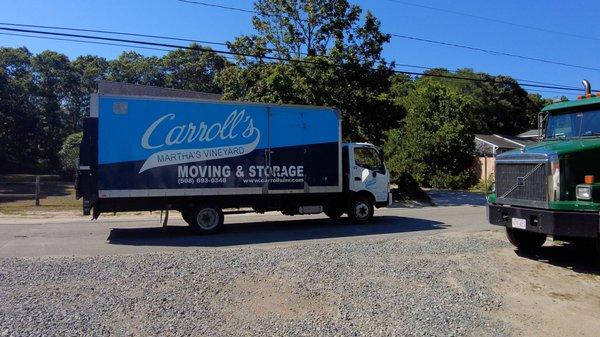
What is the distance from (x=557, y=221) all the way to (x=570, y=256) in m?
1.92

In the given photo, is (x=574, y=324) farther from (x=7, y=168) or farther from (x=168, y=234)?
(x=7, y=168)

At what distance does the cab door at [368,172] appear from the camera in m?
15.5

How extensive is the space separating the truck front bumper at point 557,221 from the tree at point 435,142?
27748 millimetres

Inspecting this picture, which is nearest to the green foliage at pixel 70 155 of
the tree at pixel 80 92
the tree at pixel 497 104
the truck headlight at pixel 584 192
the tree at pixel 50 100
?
the tree at pixel 50 100

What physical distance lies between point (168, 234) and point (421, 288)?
823 centimetres

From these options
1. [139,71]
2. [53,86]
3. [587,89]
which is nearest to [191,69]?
[139,71]

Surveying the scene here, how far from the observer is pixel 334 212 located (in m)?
16.0

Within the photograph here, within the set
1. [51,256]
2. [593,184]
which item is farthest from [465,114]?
[51,256]

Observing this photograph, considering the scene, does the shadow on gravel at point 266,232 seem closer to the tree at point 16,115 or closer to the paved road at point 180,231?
the paved road at point 180,231

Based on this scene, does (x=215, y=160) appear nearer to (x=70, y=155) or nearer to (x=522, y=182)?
(x=522, y=182)

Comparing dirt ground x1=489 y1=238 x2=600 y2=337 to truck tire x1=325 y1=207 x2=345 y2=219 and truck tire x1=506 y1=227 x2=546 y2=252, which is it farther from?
truck tire x1=325 y1=207 x2=345 y2=219

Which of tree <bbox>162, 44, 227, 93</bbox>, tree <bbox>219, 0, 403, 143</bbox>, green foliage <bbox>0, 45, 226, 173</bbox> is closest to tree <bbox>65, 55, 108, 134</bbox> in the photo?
green foliage <bbox>0, 45, 226, 173</bbox>

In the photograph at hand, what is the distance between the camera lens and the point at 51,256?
32.0 feet

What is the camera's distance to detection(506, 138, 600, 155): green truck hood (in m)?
8.70
